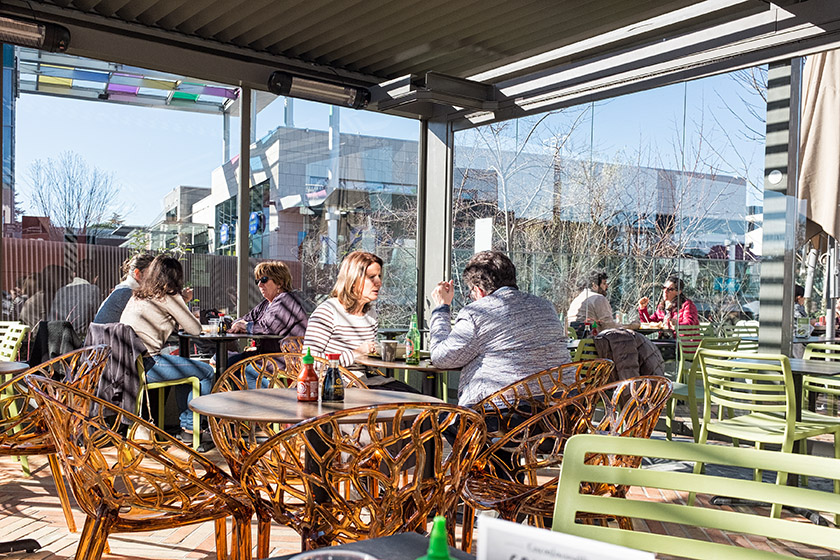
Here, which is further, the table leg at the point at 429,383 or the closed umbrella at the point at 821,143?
the closed umbrella at the point at 821,143

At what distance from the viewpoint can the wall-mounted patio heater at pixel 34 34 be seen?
520 centimetres

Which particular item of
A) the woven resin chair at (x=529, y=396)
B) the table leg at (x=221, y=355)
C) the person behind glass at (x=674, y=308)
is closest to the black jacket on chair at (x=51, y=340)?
the table leg at (x=221, y=355)

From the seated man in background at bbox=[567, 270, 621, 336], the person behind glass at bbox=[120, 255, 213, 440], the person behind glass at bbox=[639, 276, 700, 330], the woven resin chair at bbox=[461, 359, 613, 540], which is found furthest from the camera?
the seated man in background at bbox=[567, 270, 621, 336]

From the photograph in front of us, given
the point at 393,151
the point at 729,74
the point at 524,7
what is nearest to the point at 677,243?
the point at 729,74

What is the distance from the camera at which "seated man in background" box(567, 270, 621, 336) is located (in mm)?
6461

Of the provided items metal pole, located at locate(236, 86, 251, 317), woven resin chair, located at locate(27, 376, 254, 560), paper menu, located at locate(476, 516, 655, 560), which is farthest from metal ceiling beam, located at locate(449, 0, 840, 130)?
paper menu, located at locate(476, 516, 655, 560)

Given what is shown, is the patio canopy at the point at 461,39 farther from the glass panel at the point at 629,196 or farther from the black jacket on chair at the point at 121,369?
the black jacket on chair at the point at 121,369

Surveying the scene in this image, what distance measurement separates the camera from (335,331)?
4.10 meters

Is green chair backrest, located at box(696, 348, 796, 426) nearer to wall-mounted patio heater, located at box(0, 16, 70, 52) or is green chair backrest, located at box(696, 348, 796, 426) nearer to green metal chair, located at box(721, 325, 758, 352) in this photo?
green metal chair, located at box(721, 325, 758, 352)

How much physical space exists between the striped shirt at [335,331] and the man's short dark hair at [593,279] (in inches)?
117

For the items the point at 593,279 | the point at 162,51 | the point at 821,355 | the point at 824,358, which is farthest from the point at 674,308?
the point at 162,51

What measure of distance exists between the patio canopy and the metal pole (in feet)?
0.85

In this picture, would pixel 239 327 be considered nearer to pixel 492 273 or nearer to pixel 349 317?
pixel 349 317

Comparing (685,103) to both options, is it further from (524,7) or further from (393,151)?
(393,151)
